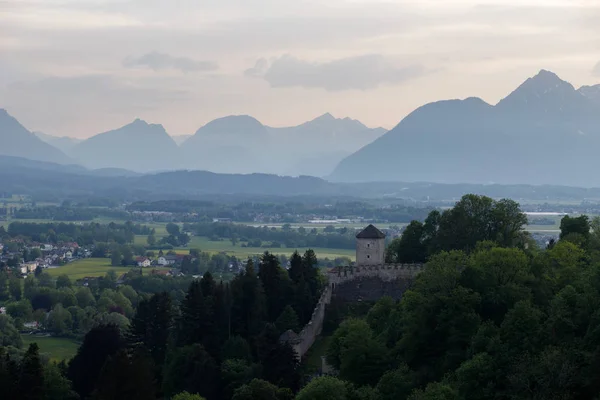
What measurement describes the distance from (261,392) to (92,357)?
17.2 m

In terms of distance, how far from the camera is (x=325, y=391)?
4403 centimetres

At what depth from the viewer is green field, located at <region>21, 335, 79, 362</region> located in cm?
7939

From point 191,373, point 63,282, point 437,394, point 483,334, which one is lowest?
point 63,282

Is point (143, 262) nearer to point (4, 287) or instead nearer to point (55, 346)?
point (4, 287)

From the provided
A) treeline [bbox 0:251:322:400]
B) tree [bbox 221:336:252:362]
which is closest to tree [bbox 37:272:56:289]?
treeline [bbox 0:251:322:400]

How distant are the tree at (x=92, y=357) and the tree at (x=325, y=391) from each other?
18.9m

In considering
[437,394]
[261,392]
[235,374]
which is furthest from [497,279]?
[235,374]

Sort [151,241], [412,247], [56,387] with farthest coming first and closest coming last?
1. [151,241]
2. [412,247]
3. [56,387]

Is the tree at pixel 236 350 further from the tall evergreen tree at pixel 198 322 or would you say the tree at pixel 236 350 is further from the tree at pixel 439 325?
the tree at pixel 439 325

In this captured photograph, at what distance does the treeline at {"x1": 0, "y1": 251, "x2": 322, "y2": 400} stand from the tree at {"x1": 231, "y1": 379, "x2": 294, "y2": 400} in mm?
51

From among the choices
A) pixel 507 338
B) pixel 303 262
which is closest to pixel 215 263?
pixel 303 262

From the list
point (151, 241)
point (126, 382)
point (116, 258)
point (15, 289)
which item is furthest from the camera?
point (151, 241)

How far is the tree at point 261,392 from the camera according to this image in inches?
1897

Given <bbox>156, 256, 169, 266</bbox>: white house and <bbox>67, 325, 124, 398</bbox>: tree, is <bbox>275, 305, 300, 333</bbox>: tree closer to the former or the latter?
<bbox>67, 325, 124, 398</bbox>: tree
